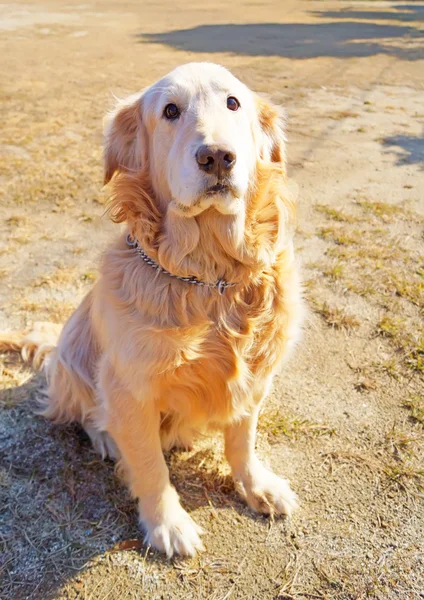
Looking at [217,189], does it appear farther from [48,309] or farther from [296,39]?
[296,39]

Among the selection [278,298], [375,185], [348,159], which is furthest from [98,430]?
[348,159]

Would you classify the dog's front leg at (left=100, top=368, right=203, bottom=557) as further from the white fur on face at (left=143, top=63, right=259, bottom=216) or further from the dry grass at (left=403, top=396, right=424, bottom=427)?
the dry grass at (left=403, top=396, right=424, bottom=427)

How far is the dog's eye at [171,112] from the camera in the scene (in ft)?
6.80

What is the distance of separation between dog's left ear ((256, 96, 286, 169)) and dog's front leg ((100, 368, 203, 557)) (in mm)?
1245

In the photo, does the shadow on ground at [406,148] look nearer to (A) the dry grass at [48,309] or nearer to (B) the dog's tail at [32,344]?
(A) the dry grass at [48,309]

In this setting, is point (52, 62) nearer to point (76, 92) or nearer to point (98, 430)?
point (76, 92)

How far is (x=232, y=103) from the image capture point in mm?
2135

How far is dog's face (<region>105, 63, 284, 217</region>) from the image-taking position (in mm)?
1848

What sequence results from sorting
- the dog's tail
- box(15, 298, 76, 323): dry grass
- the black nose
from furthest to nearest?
box(15, 298, 76, 323): dry grass, the dog's tail, the black nose

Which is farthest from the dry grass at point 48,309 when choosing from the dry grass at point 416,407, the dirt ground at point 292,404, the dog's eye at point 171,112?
the dry grass at point 416,407

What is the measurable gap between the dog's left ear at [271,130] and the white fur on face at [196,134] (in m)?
0.08

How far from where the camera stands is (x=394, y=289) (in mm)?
3803

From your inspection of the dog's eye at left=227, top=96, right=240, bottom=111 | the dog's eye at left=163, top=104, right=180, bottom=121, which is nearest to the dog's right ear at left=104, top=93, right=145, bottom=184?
the dog's eye at left=163, top=104, right=180, bottom=121

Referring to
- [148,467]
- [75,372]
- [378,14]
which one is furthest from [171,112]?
[378,14]
